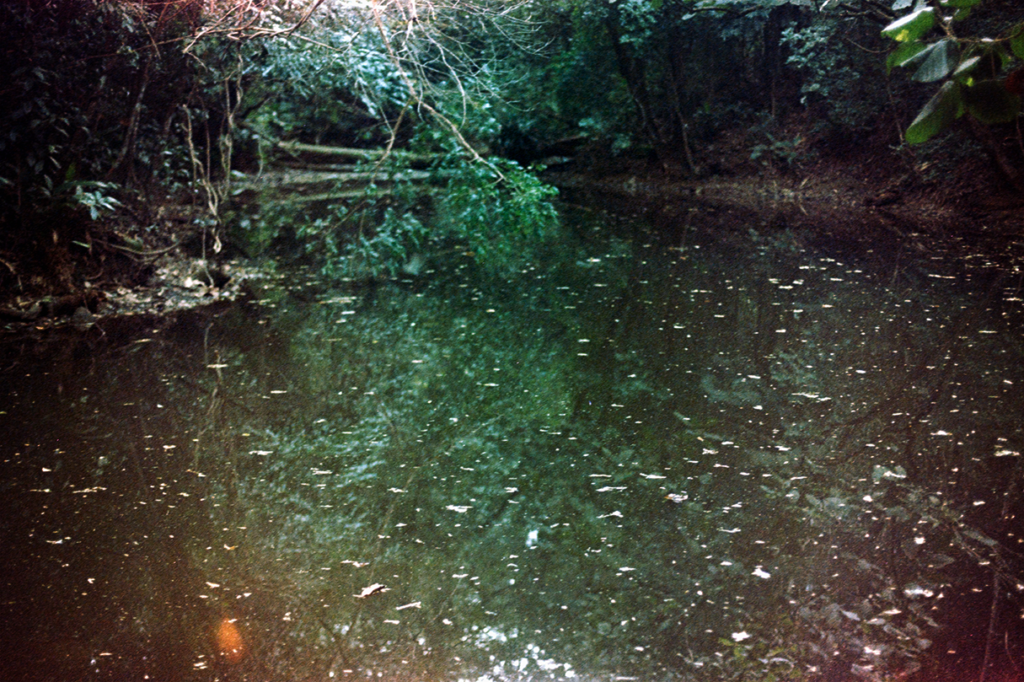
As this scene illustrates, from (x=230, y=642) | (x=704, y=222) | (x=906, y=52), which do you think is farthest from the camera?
(x=704, y=222)

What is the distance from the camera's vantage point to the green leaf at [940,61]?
116cm

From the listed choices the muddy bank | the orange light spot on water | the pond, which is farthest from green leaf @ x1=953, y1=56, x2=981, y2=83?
the muddy bank

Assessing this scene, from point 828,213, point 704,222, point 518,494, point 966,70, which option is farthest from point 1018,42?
point 828,213

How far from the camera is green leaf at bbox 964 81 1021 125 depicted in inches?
44.6

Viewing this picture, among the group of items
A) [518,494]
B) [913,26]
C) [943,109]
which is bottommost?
[518,494]

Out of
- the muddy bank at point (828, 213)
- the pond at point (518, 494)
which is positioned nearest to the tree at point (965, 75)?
the pond at point (518, 494)

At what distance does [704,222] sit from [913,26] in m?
11.6

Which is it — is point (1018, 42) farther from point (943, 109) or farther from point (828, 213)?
point (828, 213)

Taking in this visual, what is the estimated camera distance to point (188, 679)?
2.70 metres

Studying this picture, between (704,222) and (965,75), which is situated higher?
(965,75)

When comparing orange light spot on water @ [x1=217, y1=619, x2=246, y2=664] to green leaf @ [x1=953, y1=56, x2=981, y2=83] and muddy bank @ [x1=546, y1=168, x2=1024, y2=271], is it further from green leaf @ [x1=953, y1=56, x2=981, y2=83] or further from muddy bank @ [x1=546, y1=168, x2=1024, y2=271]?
muddy bank @ [x1=546, y1=168, x2=1024, y2=271]

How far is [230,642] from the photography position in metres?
2.89

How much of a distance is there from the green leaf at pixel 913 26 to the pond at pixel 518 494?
2.12 metres

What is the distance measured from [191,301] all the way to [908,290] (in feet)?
22.4
